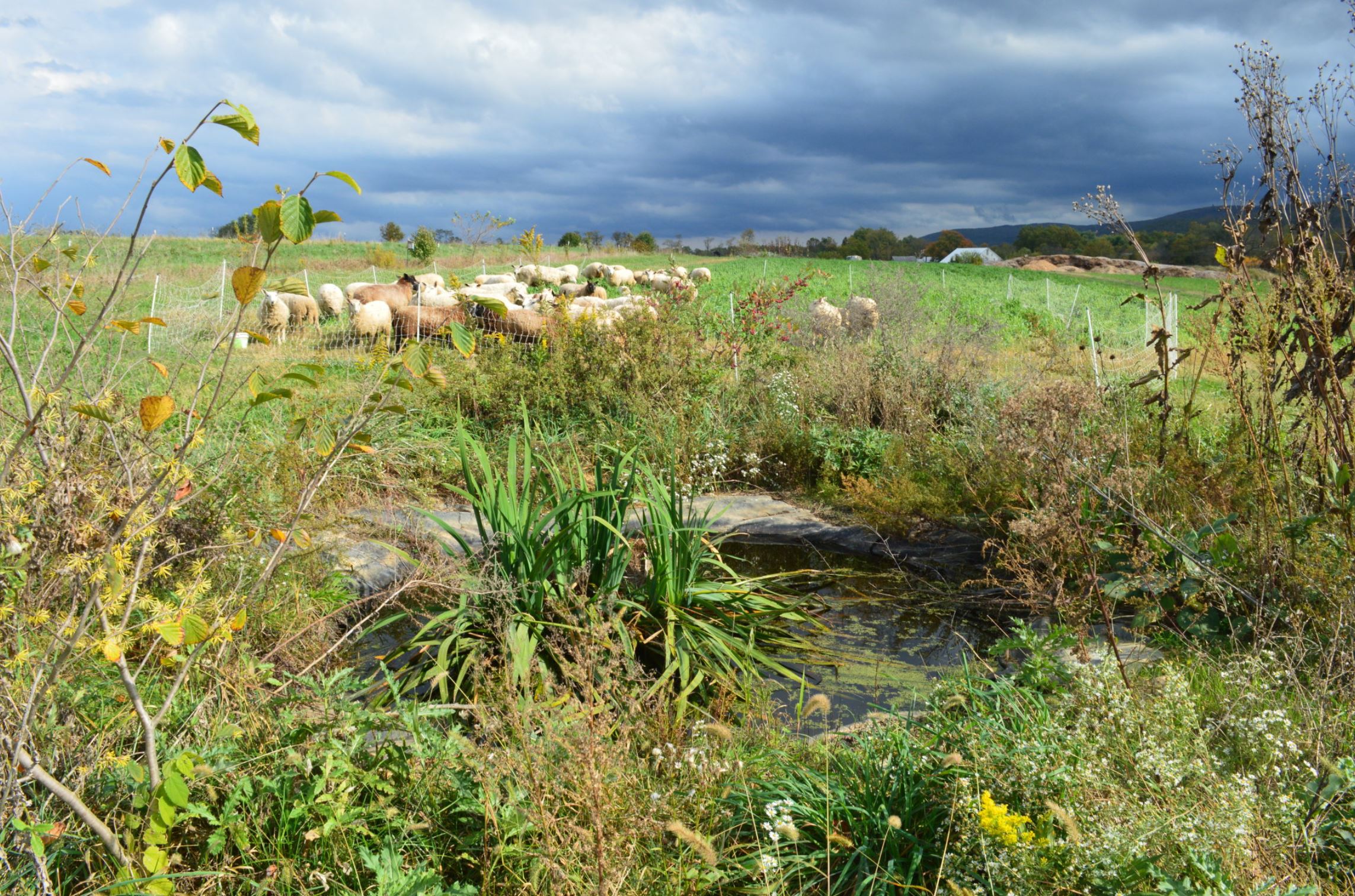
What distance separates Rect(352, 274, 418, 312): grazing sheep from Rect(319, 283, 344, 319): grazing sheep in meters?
2.00

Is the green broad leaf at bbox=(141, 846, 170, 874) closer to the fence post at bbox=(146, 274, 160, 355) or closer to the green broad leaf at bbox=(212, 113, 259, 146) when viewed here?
the green broad leaf at bbox=(212, 113, 259, 146)

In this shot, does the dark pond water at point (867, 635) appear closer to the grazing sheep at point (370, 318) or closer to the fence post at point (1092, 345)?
the fence post at point (1092, 345)

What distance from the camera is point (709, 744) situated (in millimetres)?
2932

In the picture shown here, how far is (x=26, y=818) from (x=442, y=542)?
2308mm

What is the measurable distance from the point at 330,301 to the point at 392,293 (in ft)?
9.74

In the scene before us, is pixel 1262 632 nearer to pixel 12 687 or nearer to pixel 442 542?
pixel 442 542

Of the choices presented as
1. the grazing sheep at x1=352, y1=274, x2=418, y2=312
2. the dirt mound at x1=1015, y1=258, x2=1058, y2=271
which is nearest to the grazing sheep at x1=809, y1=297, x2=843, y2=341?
the grazing sheep at x1=352, y1=274, x2=418, y2=312

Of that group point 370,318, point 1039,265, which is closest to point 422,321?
point 370,318

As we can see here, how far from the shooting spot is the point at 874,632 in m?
5.04

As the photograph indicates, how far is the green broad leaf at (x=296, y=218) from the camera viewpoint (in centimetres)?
188

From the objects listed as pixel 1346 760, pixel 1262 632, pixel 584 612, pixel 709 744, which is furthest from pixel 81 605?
pixel 1262 632

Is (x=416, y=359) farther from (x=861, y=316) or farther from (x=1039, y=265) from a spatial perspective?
(x=1039, y=265)

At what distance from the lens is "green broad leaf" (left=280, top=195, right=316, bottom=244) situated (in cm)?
188

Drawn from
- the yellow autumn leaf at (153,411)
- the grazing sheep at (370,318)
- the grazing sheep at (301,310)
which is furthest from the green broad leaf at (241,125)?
the grazing sheep at (301,310)
